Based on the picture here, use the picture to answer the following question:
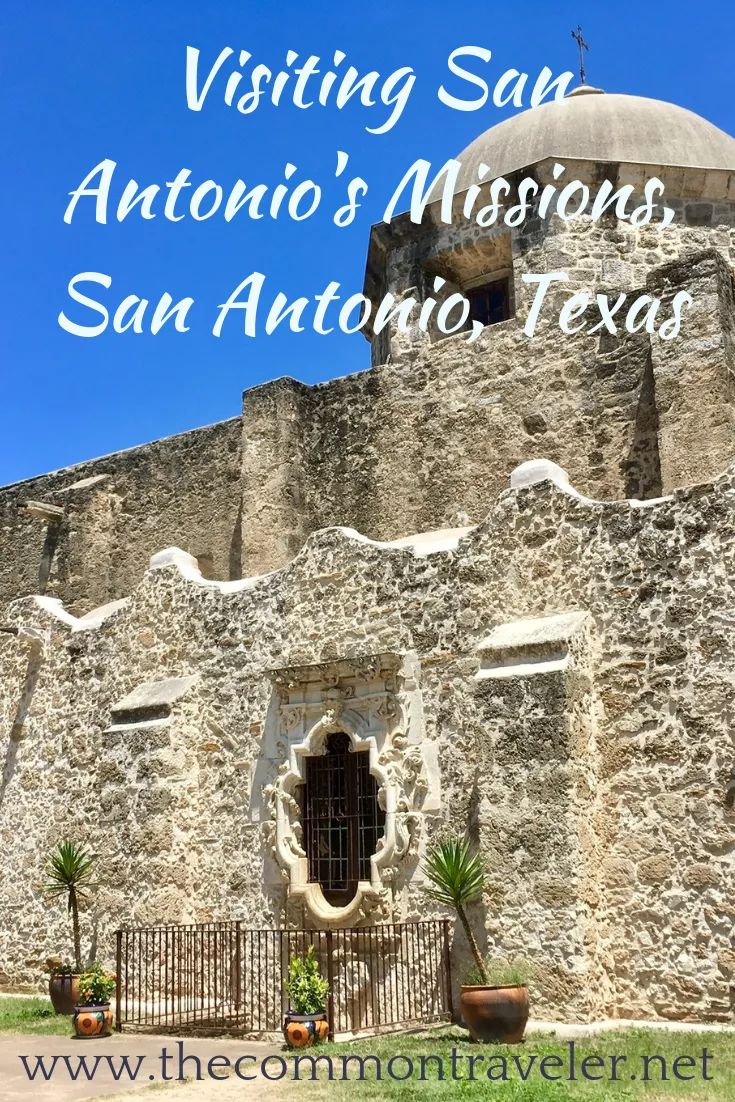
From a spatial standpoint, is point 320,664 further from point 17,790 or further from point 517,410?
point 17,790

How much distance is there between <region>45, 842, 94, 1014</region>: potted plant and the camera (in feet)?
36.8

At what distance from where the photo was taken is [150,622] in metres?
12.8

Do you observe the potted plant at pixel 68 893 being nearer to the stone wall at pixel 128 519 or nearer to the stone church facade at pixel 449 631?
the stone church facade at pixel 449 631

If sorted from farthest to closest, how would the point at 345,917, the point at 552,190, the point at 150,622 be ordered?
the point at 552,190, the point at 150,622, the point at 345,917

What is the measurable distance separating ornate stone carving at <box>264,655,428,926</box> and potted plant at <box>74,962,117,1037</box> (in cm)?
180

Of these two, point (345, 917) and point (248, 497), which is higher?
point (248, 497)

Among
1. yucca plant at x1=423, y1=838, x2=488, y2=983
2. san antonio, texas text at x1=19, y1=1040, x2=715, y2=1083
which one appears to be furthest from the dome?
san antonio, texas text at x1=19, y1=1040, x2=715, y2=1083

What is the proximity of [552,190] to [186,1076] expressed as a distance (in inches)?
405

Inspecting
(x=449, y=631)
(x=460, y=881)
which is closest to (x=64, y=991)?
(x=460, y=881)

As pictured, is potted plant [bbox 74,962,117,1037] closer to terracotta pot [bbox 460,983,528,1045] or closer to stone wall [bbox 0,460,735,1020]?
stone wall [bbox 0,460,735,1020]

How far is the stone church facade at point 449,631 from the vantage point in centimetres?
873

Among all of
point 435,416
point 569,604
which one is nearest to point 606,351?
point 435,416

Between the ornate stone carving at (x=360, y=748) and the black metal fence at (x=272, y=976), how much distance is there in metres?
0.34

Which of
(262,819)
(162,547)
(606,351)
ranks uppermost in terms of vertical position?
(606,351)
